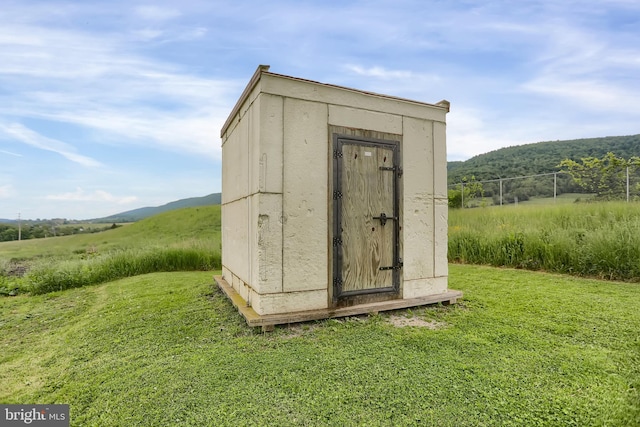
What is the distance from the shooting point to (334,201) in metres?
3.35

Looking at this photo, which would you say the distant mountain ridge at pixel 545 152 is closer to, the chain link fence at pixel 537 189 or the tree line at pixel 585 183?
the chain link fence at pixel 537 189

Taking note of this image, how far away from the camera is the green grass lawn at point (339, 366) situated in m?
1.78

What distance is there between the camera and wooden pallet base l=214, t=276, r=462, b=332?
2.99 m

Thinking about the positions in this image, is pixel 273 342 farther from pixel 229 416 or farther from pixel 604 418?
pixel 604 418

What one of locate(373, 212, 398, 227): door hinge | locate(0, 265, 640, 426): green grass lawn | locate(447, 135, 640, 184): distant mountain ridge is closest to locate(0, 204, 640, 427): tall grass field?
locate(0, 265, 640, 426): green grass lawn

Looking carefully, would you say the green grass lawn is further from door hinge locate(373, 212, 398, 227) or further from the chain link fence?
the chain link fence

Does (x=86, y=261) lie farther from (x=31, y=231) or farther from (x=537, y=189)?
(x=537, y=189)

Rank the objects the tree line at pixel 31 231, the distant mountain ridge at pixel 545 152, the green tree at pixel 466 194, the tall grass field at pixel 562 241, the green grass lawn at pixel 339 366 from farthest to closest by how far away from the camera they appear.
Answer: the distant mountain ridge at pixel 545 152 → the green tree at pixel 466 194 → the tree line at pixel 31 231 → the tall grass field at pixel 562 241 → the green grass lawn at pixel 339 366

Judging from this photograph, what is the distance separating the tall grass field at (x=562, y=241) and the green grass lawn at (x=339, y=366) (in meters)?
1.92

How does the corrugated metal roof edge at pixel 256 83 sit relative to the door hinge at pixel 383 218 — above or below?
above

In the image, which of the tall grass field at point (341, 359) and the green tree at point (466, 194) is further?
the green tree at point (466, 194)

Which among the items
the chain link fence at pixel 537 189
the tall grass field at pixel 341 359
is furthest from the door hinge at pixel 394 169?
the chain link fence at pixel 537 189

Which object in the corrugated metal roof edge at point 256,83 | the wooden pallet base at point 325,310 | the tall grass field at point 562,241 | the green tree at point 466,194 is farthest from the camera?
the green tree at point 466,194

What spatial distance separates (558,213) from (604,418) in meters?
8.51
